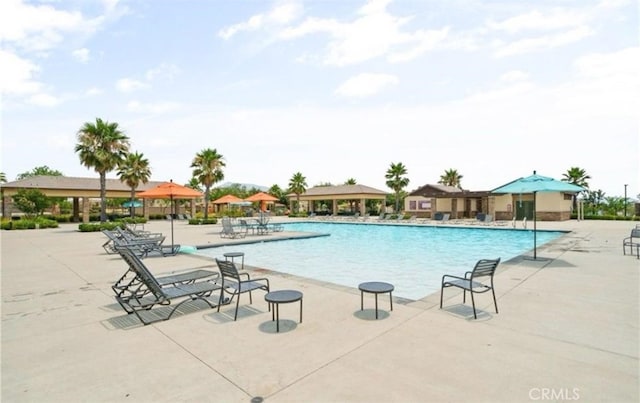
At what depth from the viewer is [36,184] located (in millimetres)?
30422

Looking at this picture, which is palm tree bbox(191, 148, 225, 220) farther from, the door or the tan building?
the door

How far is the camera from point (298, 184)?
1714 inches

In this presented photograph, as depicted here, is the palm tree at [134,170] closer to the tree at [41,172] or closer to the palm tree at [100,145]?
the palm tree at [100,145]

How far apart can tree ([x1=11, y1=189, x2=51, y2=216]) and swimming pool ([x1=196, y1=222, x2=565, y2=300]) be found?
79.6 feet

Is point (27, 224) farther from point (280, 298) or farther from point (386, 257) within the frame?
point (280, 298)

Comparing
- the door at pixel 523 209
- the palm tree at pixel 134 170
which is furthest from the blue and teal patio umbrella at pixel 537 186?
the palm tree at pixel 134 170

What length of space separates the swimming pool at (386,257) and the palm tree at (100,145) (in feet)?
48.5

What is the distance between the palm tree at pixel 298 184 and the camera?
4338 centimetres

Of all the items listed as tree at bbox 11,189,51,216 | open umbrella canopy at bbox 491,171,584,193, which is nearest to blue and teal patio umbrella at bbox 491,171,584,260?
open umbrella canopy at bbox 491,171,584,193

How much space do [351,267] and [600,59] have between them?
982 cm

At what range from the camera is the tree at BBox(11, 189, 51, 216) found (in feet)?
89.5

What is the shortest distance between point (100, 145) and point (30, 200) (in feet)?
35.6

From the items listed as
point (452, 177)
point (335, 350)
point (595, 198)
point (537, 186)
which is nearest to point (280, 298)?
point (335, 350)

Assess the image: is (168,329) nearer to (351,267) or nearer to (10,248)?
(351,267)
